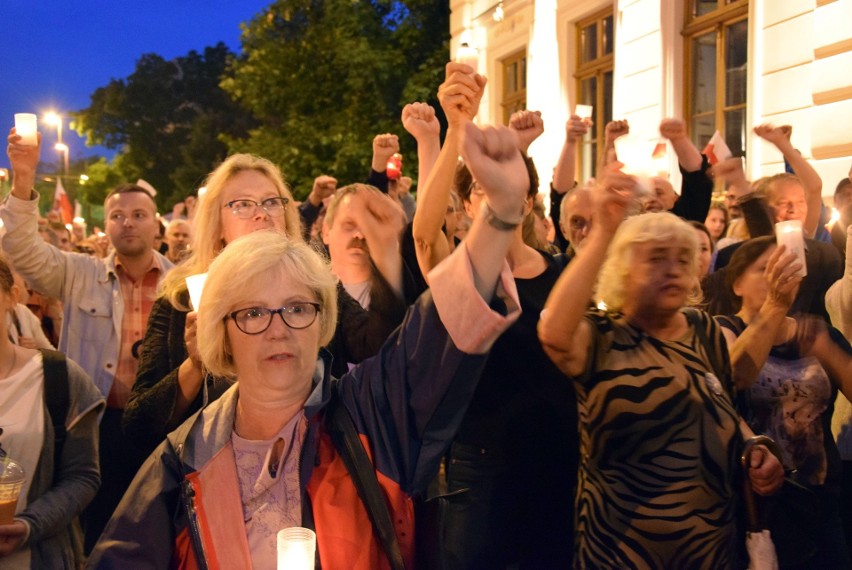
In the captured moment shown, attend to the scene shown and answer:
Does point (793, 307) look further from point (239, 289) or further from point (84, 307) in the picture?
point (84, 307)

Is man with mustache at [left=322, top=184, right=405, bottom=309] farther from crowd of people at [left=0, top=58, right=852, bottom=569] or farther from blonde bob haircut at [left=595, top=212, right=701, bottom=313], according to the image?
blonde bob haircut at [left=595, top=212, right=701, bottom=313]

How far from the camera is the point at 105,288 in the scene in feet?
15.2

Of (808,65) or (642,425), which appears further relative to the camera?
(808,65)

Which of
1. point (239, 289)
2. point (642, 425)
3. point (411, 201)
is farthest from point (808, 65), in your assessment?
point (239, 289)

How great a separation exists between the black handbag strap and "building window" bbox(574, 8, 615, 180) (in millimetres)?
10168

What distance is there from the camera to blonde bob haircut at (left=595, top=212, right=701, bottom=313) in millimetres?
3135

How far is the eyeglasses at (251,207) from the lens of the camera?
135 inches

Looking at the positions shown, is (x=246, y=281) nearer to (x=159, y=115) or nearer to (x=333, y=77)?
(x=333, y=77)

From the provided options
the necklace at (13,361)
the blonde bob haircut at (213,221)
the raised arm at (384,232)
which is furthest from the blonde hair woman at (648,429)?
the necklace at (13,361)

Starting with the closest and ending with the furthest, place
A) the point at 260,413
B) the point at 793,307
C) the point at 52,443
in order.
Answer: the point at 260,413
the point at 52,443
the point at 793,307

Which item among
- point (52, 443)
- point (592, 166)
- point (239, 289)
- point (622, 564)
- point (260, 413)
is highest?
point (592, 166)

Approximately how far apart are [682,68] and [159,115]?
44490mm

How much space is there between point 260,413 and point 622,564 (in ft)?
4.46

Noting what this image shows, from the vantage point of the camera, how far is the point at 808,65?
7695mm
